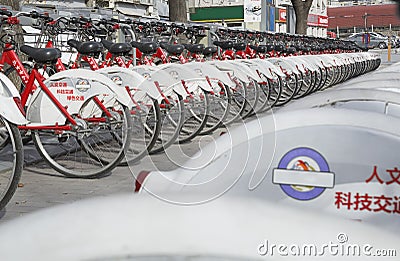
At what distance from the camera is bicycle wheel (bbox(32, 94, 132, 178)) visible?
5406 mm

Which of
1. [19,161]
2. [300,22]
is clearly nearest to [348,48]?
[300,22]

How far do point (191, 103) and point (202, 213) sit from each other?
16.0 feet

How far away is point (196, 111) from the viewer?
20.6ft

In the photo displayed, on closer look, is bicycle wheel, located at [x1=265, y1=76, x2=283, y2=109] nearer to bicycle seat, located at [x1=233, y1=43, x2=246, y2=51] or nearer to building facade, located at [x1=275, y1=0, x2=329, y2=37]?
bicycle seat, located at [x1=233, y1=43, x2=246, y2=51]

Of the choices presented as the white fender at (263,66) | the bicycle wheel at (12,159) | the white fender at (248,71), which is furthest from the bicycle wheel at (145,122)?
the white fender at (263,66)

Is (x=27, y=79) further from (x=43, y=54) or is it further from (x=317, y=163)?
(x=317, y=163)

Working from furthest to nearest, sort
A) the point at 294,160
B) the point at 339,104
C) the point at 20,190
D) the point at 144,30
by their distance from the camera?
the point at 144,30
the point at 20,190
the point at 339,104
the point at 294,160

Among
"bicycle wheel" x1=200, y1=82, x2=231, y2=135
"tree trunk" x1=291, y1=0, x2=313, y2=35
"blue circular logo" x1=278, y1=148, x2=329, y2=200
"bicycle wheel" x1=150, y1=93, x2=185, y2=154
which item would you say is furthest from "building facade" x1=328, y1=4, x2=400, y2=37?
"blue circular logo" x1=278, y1=148, x2=329, y2=200

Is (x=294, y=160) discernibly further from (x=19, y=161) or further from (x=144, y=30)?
(x=144, y=30)

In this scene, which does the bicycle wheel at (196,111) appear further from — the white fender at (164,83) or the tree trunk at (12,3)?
the tree trunk at (12,3)

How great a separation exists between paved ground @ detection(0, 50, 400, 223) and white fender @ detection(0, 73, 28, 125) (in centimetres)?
66

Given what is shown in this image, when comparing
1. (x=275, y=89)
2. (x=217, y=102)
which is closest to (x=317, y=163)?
(x=217, y=102)

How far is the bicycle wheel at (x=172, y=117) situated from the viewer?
5.35 metres

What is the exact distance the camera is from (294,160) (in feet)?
7.72
